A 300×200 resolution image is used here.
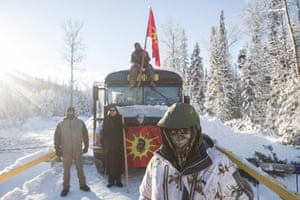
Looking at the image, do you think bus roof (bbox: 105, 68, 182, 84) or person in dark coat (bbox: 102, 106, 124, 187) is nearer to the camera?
person in dark coat (bbox: 102, 106, 124, 187)

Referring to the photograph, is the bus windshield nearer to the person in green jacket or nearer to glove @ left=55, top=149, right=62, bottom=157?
the person in green jacket

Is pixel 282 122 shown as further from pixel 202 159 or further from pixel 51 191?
pixel 202 159

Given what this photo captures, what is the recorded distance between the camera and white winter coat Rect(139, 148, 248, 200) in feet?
6.15

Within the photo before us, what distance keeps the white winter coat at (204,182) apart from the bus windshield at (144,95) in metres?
6.82

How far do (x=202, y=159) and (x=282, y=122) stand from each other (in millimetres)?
20027

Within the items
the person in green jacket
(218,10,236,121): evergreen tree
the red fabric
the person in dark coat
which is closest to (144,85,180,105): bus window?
the red fabric

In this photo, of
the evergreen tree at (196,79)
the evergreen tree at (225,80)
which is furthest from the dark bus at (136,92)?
the evergreen tree at (196,79)

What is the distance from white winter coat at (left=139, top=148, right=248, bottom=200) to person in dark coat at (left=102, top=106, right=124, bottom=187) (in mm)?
5240

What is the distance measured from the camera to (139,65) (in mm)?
9008

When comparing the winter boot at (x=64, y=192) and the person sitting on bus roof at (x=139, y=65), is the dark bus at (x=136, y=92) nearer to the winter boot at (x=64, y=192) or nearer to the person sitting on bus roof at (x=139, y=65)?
the person sitting on bus roof at (x=139, y=65)

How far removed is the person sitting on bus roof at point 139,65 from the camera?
29.0 ft

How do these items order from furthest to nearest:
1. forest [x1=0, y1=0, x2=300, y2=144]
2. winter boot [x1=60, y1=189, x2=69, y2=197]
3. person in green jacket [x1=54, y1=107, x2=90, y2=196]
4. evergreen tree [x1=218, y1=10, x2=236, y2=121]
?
evergreen tree [x1=218, y1=10, x2=236, y2=121] → forest [x1=0, y1=0, x2=300, y2=144] → person in green jacket [x1=54, y1=107, x2=90, y2=196] → winter boot [x1=60, y1=189, x2=69, y2=197]

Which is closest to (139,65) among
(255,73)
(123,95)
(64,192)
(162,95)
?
(123,95)

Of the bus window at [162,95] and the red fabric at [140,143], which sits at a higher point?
the bus window at [162,95]
